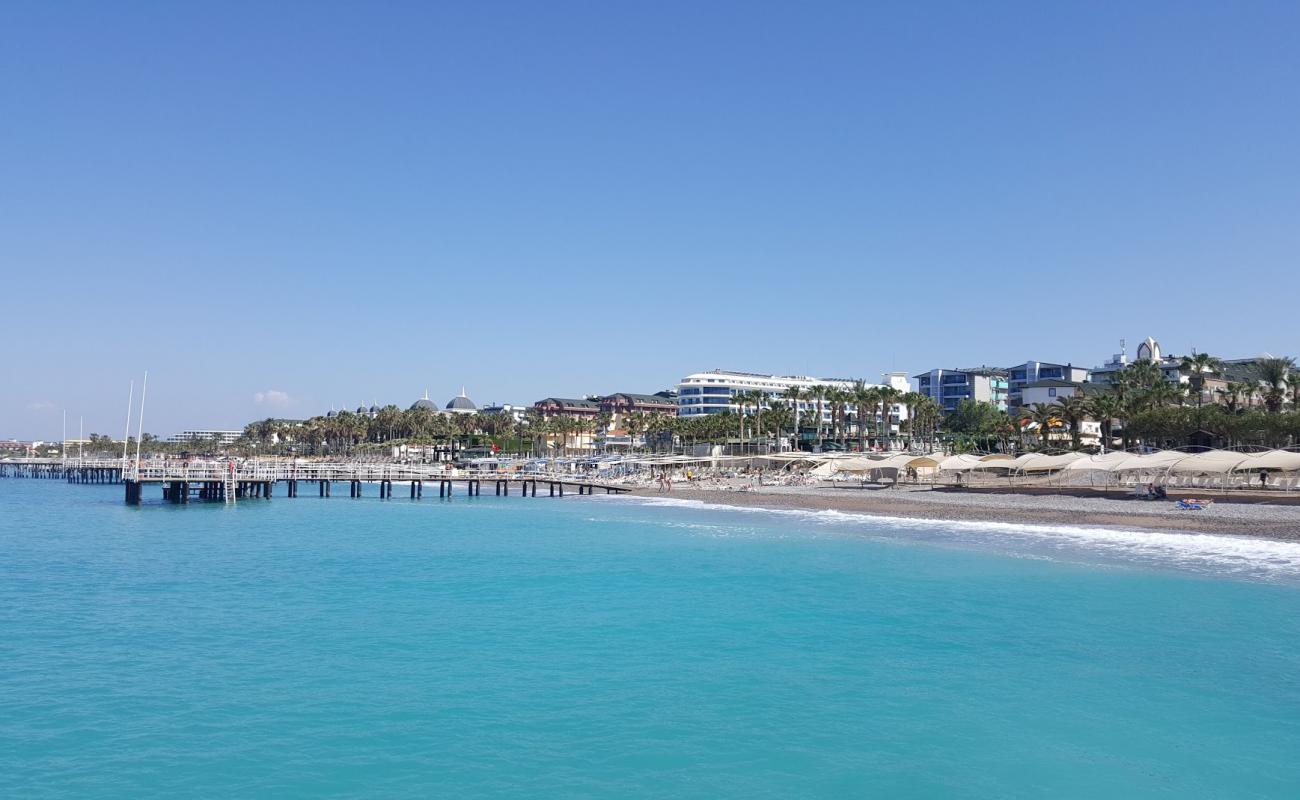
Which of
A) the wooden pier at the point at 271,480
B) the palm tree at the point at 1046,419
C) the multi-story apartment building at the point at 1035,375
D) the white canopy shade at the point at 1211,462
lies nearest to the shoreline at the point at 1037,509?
the white canopy shade at the point at 1211,462

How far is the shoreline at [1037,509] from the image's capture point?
3850 centimetres

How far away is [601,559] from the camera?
111ft

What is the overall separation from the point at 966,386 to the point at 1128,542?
10470 cm

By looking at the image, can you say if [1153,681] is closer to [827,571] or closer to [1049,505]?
[827,571]

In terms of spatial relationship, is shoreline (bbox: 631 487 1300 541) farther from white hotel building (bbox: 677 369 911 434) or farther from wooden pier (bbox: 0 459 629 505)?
white hotel building (bbox: 677 369 911 434)

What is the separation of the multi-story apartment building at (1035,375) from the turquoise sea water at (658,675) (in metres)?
88.1

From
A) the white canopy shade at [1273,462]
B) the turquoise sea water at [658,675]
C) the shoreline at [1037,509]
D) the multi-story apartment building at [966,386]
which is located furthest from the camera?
the multi-story apartment building at [966,386]

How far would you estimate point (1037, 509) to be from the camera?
48969mm

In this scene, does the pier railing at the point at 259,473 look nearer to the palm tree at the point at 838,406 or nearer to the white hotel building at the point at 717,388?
the palm tree at the point at 838,406

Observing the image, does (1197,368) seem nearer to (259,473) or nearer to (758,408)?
(758,408)

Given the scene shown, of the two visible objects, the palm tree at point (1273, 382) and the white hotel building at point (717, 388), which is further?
the white hotel building at point (717, 388)

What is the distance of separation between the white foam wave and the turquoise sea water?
32 cm

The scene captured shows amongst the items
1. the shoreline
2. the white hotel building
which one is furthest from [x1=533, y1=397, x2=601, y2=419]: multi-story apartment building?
the shoreline

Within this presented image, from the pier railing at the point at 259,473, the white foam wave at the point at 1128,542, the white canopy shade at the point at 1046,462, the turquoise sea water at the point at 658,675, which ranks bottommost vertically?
the turquoise sea water at the point at 658,675
